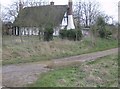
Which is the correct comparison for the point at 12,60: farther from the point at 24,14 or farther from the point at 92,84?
the point at 24,14

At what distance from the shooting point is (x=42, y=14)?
48.0 metres

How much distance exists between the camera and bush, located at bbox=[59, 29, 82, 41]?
33.2 meters

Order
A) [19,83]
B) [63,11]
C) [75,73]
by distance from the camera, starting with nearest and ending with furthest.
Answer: [19,83] → [75,73] → [63,11]

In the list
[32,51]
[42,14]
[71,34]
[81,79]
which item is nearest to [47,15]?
[42,14]

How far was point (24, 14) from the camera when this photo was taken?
49.1 meters

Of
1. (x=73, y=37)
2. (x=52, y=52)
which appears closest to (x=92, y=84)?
(x=52, y=52)

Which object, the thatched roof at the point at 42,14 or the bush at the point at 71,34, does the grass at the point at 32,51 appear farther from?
the thatched roof at the point at 42,14

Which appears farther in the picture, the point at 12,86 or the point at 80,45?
the point at 80,45

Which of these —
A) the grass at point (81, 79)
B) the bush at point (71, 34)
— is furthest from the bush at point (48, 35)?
the grass at point (81, 79)

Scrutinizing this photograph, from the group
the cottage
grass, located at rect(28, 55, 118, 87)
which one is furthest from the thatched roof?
grass, located at rect(28, 55, 118, 87)

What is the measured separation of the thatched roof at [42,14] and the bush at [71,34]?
10.9 meters

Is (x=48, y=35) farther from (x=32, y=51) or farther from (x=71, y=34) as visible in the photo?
(x=32, y=51)

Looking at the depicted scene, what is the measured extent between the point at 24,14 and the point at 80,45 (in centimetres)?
2406

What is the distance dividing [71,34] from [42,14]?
1568 centimetres
